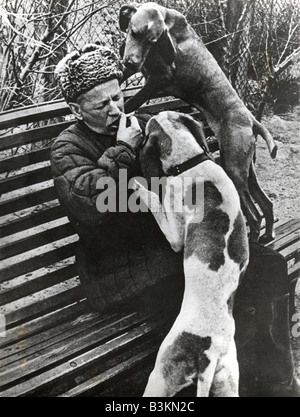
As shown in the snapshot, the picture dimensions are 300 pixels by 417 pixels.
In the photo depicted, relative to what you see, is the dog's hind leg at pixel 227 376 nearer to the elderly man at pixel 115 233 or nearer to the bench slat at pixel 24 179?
the elderly man at pixel 115 233

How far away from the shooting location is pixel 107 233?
219 cm

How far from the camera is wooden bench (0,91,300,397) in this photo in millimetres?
2080

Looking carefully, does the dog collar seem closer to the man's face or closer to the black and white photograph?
the black and white photograph

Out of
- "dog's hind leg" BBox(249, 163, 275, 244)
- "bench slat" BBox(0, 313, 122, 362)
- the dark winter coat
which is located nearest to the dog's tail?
"dog's hind leg" BBox(249, 163, 275, 244)

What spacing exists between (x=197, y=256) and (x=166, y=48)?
0.83 m

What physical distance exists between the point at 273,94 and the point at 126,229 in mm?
1152

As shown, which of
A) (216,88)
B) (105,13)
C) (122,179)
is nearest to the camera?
(122,179)

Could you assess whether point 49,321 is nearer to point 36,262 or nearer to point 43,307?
point 43,307

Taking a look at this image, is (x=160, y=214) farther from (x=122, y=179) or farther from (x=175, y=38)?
(x=175, y=38)

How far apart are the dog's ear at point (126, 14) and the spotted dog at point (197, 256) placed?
0.41 metres

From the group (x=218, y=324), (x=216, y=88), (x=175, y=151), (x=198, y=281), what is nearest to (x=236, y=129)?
(x=216, y=88)

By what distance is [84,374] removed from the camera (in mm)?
2111

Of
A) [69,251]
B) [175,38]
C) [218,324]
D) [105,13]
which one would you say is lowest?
[218,324]

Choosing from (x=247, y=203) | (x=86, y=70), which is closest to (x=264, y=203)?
(x=247, y=203)
